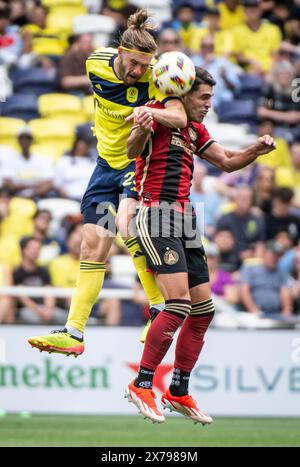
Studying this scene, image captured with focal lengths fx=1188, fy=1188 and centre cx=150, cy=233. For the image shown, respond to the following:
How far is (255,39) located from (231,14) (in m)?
0.58

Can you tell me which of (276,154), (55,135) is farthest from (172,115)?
(276,154)

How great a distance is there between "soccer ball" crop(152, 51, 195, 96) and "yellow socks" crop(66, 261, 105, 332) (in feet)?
5.16

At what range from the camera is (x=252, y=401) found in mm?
13672

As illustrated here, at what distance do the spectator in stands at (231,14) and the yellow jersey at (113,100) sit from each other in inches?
375

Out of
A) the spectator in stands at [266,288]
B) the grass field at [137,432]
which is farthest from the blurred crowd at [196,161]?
the grass field at [137,432]

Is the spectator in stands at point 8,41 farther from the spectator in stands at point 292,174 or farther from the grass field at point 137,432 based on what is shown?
the grass field at point 137,432

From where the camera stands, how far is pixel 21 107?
55.5 ft

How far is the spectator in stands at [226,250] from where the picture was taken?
14.5m

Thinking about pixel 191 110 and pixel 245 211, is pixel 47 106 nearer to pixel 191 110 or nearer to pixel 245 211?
pixel 245 211

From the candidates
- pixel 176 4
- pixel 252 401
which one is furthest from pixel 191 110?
pixel 176 4

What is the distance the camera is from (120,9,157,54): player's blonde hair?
8469 millimetres

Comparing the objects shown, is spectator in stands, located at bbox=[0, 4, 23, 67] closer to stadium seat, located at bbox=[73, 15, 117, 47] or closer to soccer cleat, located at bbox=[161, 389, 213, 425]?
stadium seat, located at bbox=[73, 15, 117, 47]

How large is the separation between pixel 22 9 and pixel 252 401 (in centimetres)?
766

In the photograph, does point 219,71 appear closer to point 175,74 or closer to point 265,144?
point 265,144
